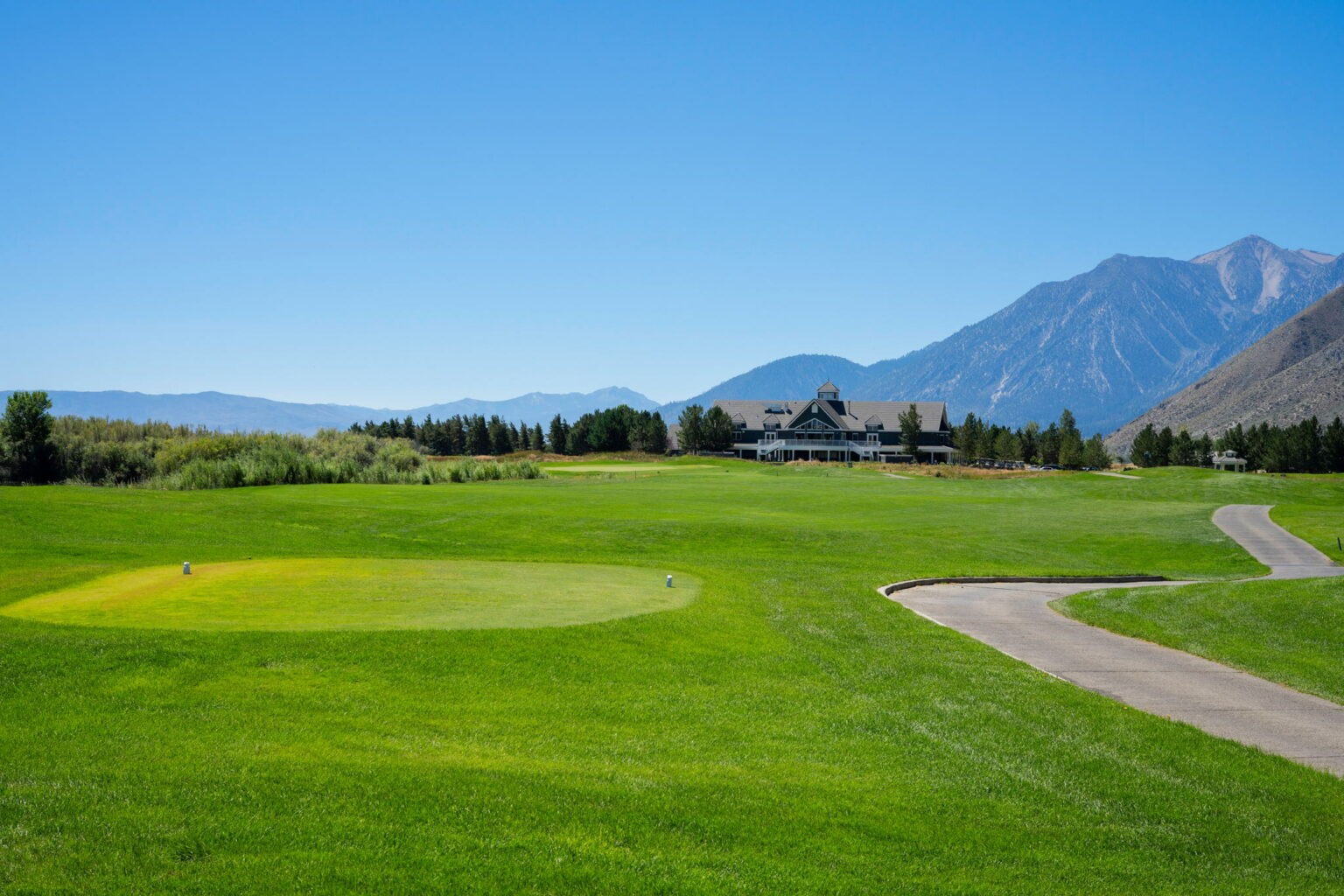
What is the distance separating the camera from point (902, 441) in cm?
12162

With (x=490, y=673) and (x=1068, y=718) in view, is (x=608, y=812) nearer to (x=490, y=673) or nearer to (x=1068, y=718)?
(x=490, y=673)

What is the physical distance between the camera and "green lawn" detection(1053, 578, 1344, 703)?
47.4 ft

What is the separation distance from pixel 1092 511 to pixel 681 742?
40541 millimetres

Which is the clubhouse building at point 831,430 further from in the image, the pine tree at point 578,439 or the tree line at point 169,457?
the tree line at point 169,457

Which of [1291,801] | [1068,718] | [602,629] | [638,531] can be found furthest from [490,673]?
[638,531]

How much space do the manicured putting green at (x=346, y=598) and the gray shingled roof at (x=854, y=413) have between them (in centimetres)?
10719

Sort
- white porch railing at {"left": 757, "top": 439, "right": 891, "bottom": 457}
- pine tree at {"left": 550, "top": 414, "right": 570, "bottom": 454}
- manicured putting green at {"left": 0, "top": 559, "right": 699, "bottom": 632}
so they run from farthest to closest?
pine tree at {"left": 550, "top": 414, "right": 570, "bottom": 454} → white porch railing at {"left": 757, "top": 439, "right": 891, "bottom": 457} → manicured putting green at {"left": 0, "top": 559, "right": 699, "bottom": 632}

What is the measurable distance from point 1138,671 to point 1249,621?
5846 millimetres

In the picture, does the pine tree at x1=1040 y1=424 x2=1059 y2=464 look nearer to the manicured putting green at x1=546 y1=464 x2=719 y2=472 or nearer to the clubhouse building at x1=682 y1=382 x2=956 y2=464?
the clubhouse building at x1=682 y1=382 x2=956 y2=464

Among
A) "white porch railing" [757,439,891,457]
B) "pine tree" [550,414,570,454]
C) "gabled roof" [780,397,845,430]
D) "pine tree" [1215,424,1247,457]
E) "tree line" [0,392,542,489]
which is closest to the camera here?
"tree line" [0,392,542,489]

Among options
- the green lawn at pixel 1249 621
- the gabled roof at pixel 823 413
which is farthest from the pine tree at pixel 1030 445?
the green lawn at pixel 1249 621

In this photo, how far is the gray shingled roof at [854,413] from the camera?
126812 millimetres

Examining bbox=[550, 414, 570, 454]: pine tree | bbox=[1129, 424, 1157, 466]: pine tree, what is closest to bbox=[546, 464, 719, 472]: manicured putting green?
bbox=[550, 414, 570, 454]: pine tree

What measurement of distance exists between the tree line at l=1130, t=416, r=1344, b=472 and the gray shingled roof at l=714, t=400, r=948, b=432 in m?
28.2
